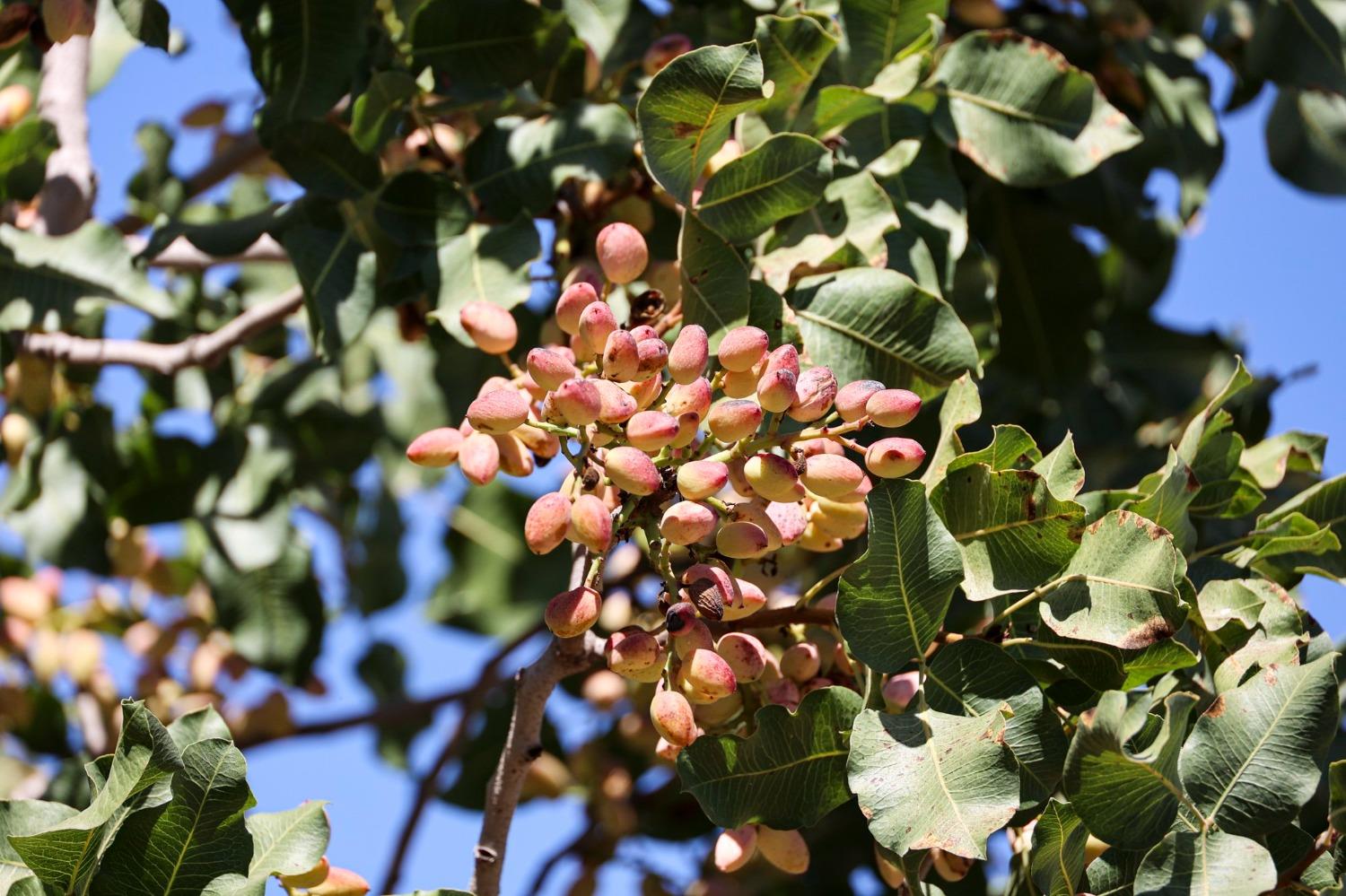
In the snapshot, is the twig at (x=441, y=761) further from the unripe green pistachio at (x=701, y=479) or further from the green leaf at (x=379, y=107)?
the unripe green pistachio at (x=701, y=479)

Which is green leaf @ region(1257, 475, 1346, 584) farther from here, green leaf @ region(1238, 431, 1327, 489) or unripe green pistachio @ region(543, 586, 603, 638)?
unripe green pistachio @ region(543, 586, 603, 638)

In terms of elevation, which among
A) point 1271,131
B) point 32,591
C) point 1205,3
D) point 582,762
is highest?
point 1205,3

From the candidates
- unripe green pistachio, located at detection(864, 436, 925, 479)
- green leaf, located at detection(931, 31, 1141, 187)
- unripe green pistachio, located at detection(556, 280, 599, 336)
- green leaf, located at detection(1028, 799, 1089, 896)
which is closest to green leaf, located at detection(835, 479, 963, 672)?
unripe green pistachio, located at detection(864, 436, 925, 479)

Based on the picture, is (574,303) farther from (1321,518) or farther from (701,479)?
(1321,518)

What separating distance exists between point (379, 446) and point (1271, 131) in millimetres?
1318

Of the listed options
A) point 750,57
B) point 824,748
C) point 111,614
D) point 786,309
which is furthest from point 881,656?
point 111,614

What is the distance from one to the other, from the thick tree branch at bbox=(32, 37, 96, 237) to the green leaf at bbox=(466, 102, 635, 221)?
439 mm

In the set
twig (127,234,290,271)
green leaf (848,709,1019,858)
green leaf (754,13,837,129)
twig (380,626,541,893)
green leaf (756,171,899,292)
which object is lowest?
twig (380,626,541,893)

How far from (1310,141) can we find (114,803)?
1346 mm

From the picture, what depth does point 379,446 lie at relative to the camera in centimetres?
214

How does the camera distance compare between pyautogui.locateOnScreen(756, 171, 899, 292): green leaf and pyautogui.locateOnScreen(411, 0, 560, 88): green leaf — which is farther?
pyautogui.locateOnScreen(411, 0, 560, 88): green leaf

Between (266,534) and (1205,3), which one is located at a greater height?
(1205,3)

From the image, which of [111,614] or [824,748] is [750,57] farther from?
[111,614]

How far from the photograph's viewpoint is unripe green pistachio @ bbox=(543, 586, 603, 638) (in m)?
0.77
